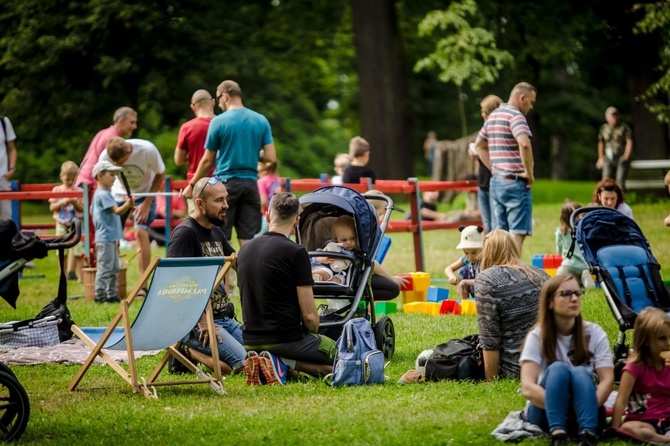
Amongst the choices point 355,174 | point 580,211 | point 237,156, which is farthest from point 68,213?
point 580,211

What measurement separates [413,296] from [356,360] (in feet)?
14.3

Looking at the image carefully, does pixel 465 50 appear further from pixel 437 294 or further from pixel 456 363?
pixel 456 363

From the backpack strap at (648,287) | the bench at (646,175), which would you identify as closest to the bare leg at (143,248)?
the backpack strap at (648,287)

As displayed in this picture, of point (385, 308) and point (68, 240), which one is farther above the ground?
point (68, 240)

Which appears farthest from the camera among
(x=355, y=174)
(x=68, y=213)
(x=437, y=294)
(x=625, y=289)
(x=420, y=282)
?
(x=68, y=213)

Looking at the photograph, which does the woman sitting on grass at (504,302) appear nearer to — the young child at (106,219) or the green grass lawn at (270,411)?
the green grass lawn at (270,411)

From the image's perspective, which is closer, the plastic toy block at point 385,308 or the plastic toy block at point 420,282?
the plastic toy block at point 385,308

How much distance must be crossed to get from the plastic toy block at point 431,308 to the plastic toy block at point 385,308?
29cm

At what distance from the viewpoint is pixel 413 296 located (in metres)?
12.6

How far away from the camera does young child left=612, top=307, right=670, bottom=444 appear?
6.62 metres

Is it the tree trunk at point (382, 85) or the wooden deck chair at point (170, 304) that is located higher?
the tree trunk at point (382, 85)

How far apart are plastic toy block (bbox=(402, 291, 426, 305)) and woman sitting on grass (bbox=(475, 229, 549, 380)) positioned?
4333 mm

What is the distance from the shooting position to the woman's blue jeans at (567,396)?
6371 mm

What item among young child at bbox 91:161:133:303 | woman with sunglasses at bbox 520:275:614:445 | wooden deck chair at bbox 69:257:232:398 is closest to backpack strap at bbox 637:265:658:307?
woman with sunglasses at bbox 520:275:614:445
